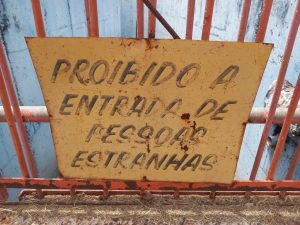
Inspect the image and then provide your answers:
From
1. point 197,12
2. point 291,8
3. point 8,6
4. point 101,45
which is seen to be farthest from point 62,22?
point 101,45

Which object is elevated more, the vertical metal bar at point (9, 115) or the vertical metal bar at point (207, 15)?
the vertical metal bar at point (207, 15)

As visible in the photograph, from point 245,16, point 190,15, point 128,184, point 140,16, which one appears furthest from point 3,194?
point 245,16

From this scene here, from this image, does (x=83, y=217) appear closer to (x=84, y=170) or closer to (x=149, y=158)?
(x=84, y=170)

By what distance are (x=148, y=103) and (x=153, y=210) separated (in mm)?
747

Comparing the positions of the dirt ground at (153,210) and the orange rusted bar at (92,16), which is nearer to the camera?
the orange rusted bar at (92,16)

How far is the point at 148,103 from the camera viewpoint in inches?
51.2

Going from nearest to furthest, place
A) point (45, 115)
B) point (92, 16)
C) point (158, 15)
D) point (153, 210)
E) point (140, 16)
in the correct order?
point (158, 15) < point (92, 16) < point (140, 16) < point (45, 115) < point (153, 210)

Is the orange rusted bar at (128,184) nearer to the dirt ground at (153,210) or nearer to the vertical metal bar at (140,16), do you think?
the dirt ground at (153,210)

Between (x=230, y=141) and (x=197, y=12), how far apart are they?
356cm

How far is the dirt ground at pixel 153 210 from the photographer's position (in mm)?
1659

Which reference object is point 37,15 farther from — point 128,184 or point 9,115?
point 128,184

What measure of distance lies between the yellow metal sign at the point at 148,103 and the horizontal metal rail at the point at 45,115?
0.19 metres

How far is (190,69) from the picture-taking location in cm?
122

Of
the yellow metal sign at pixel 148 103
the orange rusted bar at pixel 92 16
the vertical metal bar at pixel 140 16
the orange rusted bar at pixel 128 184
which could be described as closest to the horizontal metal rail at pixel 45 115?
the yellow metal sign at pixel 148 103
